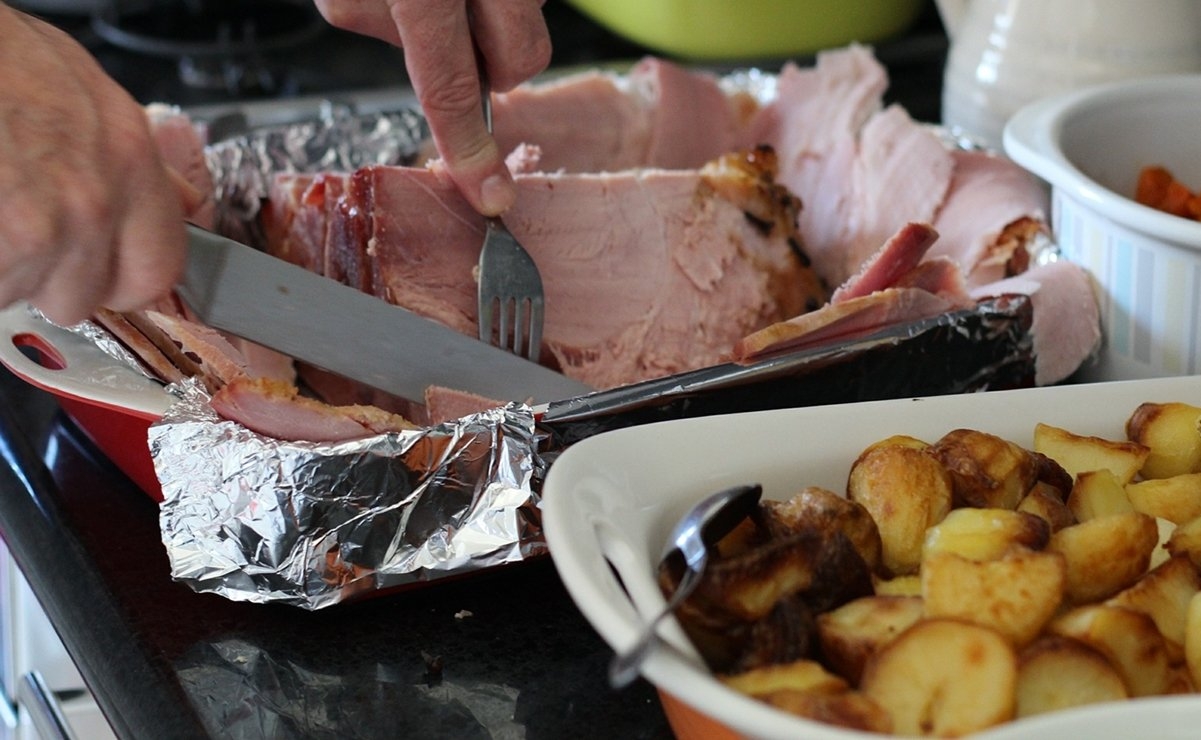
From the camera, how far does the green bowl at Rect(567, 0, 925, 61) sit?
196 cm

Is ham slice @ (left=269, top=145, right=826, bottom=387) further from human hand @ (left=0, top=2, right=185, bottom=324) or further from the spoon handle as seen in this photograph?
the spoon handle

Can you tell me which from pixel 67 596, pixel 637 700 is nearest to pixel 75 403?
pixel 67 596

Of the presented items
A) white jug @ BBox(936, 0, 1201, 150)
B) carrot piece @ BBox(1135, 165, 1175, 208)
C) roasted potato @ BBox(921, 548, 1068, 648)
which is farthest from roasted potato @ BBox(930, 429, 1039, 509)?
white jug @ BBox(936, 0, 1201, 150)

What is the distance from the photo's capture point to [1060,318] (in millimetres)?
1188

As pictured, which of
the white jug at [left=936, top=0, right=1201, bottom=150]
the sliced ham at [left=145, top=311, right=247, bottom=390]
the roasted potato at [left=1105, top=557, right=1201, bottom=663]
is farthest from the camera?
the white jug at [left=936, top=0, right=1201, bottom=150]

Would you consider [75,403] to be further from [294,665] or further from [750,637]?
[750,637]

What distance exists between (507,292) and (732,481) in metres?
0.47

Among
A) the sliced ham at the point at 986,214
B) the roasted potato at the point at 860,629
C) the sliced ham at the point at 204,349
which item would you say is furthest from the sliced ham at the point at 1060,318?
the sliced ham at the point at 204,349

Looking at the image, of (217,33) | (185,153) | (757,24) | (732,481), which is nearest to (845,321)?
(732,481)

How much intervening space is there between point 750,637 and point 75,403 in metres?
0.67

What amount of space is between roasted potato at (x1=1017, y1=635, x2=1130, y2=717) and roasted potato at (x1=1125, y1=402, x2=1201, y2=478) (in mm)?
249

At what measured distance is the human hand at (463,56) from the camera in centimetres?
115

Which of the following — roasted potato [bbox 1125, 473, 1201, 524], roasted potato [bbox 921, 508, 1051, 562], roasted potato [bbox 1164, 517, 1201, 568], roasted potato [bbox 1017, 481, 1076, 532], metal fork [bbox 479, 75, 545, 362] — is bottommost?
metal fork [bbox 479, 75, 545, 362]

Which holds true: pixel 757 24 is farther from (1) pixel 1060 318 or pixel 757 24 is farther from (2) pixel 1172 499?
(2) pixel 1172 499
